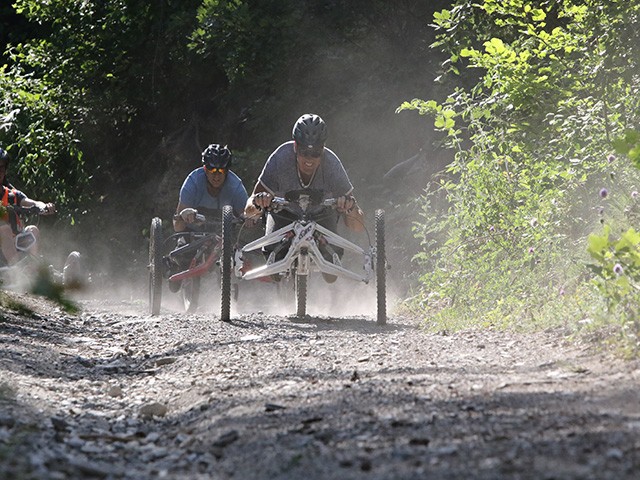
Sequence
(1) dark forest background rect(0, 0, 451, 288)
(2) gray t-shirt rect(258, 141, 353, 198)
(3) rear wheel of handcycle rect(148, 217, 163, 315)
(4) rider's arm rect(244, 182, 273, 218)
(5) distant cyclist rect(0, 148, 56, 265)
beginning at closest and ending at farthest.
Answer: (4) rider's arm rect(244, 182, 273, 218) < (2) gray t-shirt rect(258, 141, 353, 198) < (3) rear wheel of handcycle rect(148, 217, 163, 315) < (5) distant cyclist rect(0, 148, 56, 265) < (1) dark forest background rect(0, 0, 451, 288)

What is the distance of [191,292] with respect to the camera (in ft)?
43.8

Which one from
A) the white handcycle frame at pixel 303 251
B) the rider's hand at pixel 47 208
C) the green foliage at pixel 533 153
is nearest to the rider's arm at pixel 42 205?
the rider's hand at pixel 47 208

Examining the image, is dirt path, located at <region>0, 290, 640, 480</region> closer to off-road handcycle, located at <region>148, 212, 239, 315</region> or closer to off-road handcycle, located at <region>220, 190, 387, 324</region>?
off-road handcycle, located at <region>220, 190, 387, 324</region>

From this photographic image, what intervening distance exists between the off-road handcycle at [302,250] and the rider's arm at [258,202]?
71mm

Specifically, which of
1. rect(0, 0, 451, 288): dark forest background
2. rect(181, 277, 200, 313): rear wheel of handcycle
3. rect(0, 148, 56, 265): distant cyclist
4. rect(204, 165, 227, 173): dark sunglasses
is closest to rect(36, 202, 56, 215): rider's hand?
rect(0, 148, 56, 265): distant cyclist

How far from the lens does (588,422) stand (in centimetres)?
456

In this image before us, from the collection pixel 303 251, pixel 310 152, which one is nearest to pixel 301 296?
pixel 303 251

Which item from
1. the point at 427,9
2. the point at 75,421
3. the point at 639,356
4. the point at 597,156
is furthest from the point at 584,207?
the point at 427,9

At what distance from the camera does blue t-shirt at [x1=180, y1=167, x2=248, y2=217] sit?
1329cm

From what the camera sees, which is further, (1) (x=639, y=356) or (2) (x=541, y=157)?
(2) (x=541, y=157)

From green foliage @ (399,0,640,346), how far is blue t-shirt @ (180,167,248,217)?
2.94 metres

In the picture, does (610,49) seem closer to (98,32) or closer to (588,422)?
(588,422)

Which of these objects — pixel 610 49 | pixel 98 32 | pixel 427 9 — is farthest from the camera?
pixel 98 32

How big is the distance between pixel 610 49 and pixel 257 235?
10278 mm
